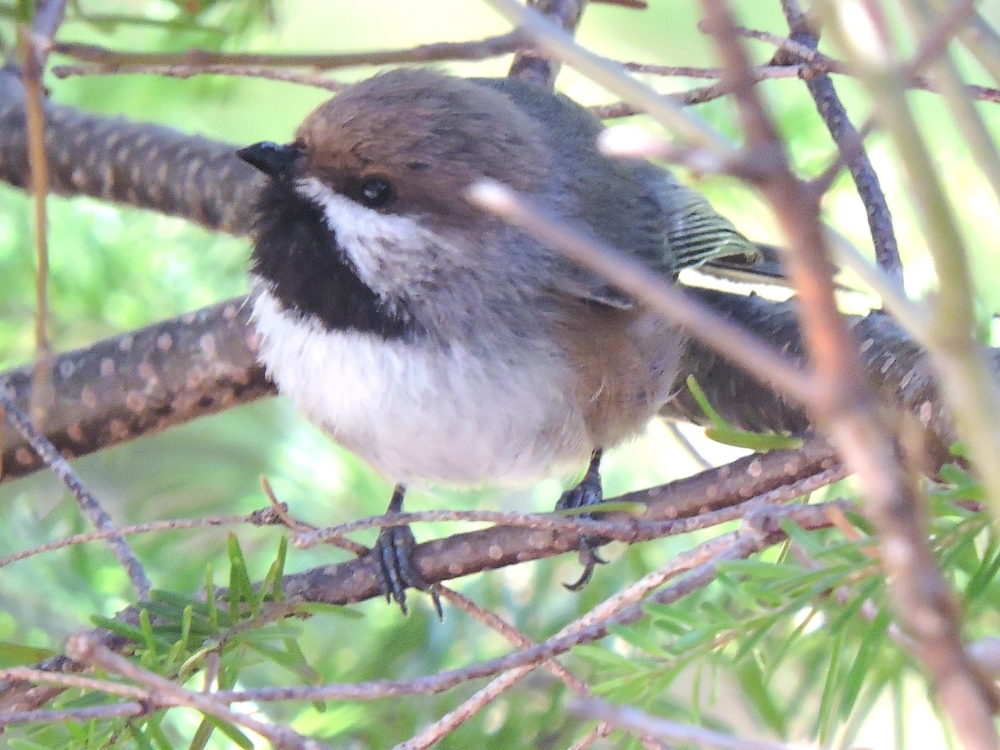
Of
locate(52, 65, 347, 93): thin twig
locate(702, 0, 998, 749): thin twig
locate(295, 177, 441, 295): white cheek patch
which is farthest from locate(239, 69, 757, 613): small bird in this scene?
locate(702, 0, 998, 749): thin twig

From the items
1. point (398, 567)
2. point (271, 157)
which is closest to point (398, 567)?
point (398, 567)

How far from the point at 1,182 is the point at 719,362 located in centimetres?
→ 162

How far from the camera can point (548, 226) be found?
1.72 feet

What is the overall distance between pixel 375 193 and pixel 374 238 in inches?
2.8

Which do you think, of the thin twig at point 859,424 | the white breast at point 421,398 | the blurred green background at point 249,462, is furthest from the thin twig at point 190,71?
the thin twig at point 859,424

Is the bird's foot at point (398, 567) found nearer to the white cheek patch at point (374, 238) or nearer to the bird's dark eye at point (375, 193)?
the white cheek patch at point (374, 238)

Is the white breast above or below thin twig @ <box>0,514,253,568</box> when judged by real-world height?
above

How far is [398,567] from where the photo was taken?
1.80 m

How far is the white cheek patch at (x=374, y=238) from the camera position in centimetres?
173

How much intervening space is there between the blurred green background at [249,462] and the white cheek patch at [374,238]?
39cm

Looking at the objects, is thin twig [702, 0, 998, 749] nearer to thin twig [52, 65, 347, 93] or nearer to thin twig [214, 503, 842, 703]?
thin twig [214, 503, 842, 703]

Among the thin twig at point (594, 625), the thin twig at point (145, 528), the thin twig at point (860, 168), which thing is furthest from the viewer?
the thin twig at point (860, 168)

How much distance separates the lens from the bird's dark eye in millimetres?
1732

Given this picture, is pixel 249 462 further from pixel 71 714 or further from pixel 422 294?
pixel 71 714
